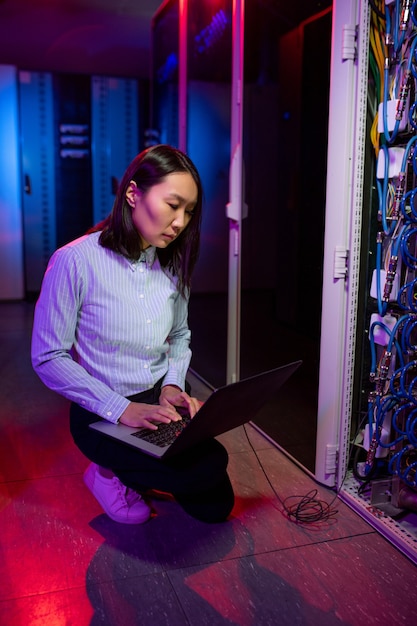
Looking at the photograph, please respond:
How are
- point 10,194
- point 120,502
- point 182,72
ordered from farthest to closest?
→ point 10,194 → point 182,72 → point 120,502

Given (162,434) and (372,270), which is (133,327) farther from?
(372,270)

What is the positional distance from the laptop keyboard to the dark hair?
1.54ft

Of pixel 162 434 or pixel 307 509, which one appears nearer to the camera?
pixel 162 434

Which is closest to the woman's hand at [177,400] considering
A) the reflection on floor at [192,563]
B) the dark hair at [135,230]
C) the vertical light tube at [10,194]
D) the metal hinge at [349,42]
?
the dark hair at [135,230]

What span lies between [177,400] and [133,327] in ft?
0.86

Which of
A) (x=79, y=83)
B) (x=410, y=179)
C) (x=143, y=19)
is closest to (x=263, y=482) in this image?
(x=410, y=179)

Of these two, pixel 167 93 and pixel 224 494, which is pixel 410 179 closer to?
pixel 224 494

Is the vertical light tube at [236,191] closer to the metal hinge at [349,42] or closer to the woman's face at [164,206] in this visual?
the metal hinge at [349,42]

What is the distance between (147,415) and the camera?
1.71 metres

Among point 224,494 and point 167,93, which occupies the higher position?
point 167,93

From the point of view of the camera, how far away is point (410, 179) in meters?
1.96

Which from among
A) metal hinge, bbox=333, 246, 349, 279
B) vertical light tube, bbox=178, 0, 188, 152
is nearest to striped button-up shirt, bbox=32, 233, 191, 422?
metal hinge, bbox=333, 246, 349, 279

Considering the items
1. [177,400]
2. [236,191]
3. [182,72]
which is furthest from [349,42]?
[182,72]

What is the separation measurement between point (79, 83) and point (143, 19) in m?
1.13
